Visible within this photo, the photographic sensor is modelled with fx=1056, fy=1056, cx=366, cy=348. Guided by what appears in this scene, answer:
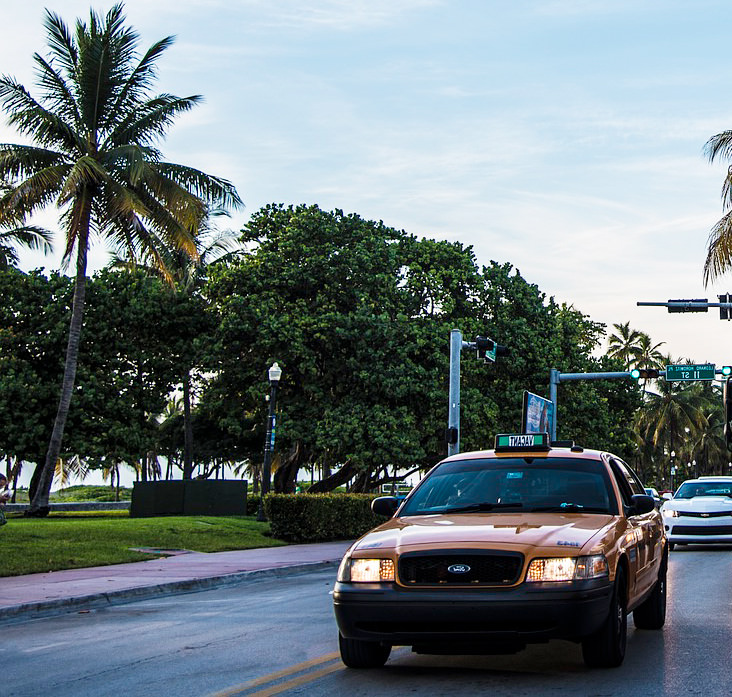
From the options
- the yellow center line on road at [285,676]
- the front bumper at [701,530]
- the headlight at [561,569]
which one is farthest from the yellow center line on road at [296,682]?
the front bumper at [701,530]

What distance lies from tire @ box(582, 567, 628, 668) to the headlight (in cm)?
42

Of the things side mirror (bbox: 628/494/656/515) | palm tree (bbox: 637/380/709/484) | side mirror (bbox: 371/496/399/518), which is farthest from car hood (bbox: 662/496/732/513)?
palm tree (bbox: 637/380/709/484)

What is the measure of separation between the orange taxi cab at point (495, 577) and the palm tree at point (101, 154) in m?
23.3

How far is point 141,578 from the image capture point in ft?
51.9

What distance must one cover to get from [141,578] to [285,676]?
8.86 m

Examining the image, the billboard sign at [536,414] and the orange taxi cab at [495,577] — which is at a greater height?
the billboard sign at [536,414]

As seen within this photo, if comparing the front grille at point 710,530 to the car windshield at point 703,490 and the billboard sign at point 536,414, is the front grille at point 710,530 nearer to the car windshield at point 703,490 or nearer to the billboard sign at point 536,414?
the car windshield at point 703,490

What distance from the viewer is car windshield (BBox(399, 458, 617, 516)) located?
8.26 m

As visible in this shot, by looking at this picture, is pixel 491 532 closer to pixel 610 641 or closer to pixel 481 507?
pixel 481 507

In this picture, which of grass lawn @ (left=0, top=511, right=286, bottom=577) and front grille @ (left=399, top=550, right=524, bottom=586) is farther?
grass lawn @ (left=0, top=511, right=286, bottom=577)

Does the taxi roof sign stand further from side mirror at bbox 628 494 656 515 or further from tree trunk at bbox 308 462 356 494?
tree trunk at bbox 308 462 356 494

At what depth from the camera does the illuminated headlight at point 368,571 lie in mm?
6988

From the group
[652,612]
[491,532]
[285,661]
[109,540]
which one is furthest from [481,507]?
[109,540]

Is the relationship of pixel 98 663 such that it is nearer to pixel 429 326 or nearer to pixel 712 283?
pixel 712 283
